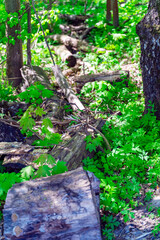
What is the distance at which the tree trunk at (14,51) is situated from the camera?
6516 millimetres

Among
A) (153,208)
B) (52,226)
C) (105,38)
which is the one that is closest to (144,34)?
(153,208)

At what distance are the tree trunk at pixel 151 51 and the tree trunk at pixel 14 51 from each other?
3845 mm

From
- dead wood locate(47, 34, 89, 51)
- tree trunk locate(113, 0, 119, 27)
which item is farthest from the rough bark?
tree trunk locate(113, 0, 119, 27)

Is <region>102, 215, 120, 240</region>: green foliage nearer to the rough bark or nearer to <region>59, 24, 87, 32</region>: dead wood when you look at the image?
the rough bark

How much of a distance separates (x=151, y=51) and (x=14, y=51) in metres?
4.48

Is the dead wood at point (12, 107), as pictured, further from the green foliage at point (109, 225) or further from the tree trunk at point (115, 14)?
the tree trunk at point (115, 14)

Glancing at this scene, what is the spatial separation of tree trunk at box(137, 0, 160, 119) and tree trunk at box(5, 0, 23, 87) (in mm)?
3845

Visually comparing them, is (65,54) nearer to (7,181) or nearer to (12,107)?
(12,107)

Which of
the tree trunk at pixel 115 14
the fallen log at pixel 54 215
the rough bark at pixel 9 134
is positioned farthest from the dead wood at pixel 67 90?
the tree trunk at pixel 115 14

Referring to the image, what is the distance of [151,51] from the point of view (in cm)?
439

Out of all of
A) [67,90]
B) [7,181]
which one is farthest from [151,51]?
[7,181]

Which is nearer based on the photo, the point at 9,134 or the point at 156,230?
the point at 156,230

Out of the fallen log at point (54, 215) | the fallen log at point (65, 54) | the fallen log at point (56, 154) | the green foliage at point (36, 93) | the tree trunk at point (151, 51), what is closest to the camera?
the fallen log at point (54, 215)

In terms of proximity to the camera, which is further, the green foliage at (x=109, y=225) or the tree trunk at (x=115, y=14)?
the tree trunk at (x=115, y=14)
